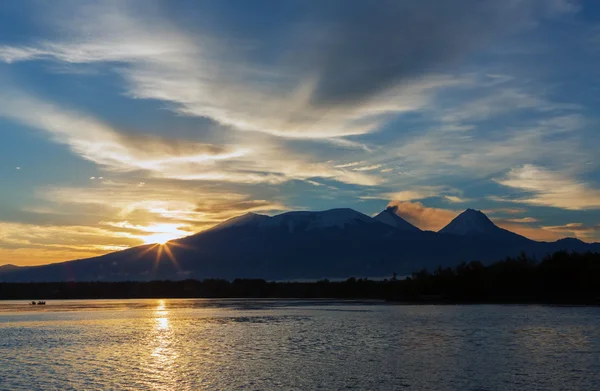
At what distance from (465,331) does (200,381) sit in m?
48.6

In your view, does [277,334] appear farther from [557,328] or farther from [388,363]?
[557,328]

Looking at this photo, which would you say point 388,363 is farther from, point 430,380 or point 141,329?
point 141,329

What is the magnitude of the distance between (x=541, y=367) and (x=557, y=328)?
41071mm

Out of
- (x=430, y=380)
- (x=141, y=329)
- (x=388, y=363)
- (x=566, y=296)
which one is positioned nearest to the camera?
(x=430, y=380)

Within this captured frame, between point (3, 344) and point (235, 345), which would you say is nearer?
point (235, 345)

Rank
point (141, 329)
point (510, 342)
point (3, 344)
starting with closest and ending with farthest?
point (510, 342)
point (3, 344)
point (141, 329)

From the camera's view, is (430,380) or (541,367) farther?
(541,367)

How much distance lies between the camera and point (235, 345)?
74.8 m

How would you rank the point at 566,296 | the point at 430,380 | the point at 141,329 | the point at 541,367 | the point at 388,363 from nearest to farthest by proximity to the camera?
the point at 430,380 < the point at 541,367 < the point at 388,363 < the point at 141,329 < the point at 566,296

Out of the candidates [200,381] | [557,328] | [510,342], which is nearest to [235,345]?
[200,381]

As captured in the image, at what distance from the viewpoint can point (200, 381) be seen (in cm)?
4900

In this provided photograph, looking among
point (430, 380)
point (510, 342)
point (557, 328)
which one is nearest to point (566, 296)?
point (557, 328)

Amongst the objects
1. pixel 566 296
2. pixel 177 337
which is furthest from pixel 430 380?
pixel 566 296

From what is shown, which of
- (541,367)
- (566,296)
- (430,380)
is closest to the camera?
(430,380)
